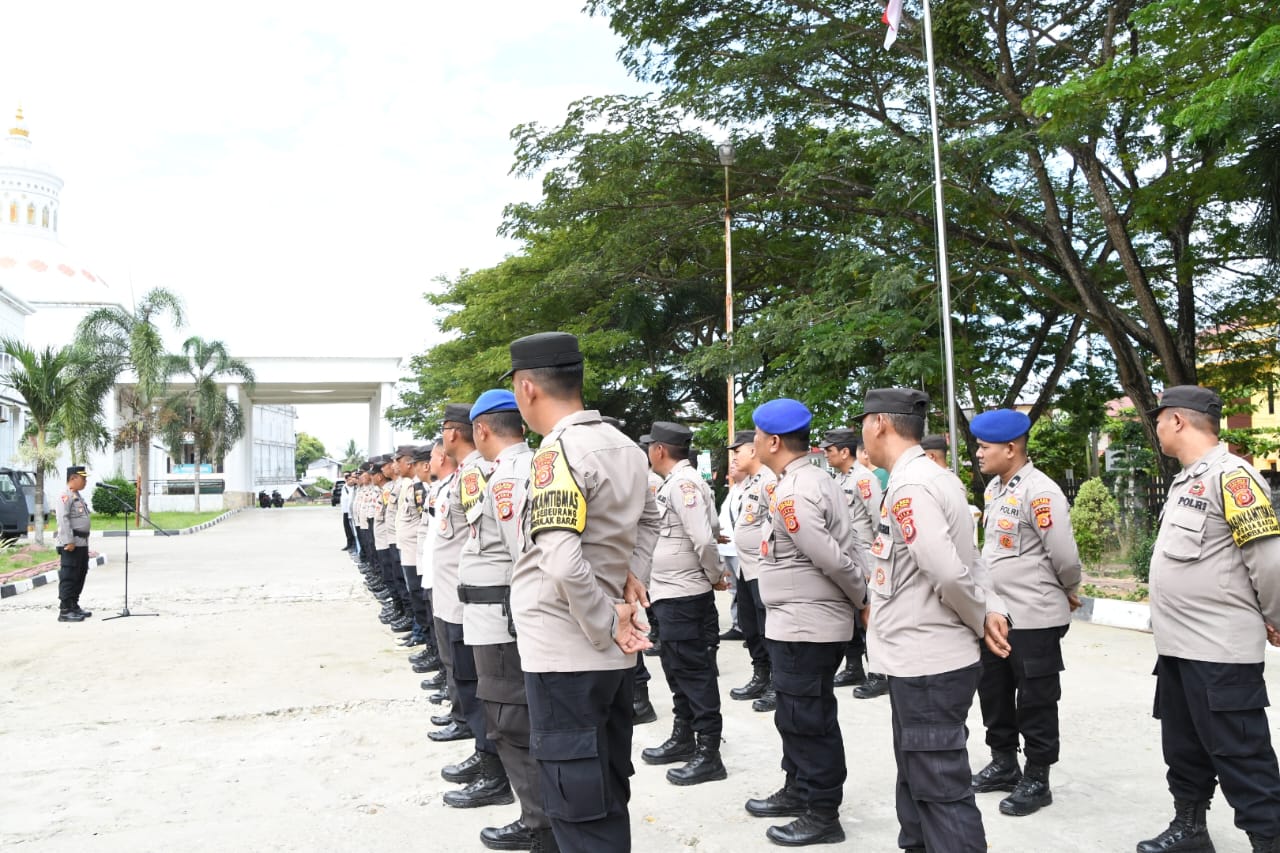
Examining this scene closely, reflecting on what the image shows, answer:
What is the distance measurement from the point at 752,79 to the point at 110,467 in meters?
50.1

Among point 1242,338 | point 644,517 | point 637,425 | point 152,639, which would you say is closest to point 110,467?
point 637,425

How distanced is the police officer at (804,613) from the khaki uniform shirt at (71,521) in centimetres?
927

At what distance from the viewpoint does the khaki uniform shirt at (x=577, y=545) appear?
288cm

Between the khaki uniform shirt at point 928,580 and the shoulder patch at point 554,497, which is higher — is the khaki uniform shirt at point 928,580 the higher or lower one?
the lower one

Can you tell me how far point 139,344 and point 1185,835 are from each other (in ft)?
106

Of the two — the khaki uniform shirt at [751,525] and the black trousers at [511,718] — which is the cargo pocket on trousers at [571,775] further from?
the khaki uniform shirt at [751,525]

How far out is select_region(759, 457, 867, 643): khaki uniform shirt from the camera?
423 cm

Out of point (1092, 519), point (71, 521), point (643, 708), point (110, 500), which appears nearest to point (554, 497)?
point (643, 708)

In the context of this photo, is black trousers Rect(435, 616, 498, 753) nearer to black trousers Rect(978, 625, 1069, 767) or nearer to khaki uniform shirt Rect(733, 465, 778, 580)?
khaki uniform shirt Rect(733, 465, 778, 580)

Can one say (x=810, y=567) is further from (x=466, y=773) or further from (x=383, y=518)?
(x=383, y=518)

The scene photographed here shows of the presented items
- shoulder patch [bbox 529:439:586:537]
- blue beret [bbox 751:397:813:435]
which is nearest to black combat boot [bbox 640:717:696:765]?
blue beret [bbox 751:397:813:435]

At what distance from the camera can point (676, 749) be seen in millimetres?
5219

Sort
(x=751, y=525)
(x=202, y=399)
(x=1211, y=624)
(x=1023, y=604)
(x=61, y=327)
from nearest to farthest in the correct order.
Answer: (x=1211, y=624) → (x=1023, y=604) → (x=751, y=525) → (x=202, y=399) → (x=61, y=327)

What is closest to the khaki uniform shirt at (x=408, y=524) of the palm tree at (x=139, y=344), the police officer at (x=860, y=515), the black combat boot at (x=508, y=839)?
the police officer at (x=860, y=515)
